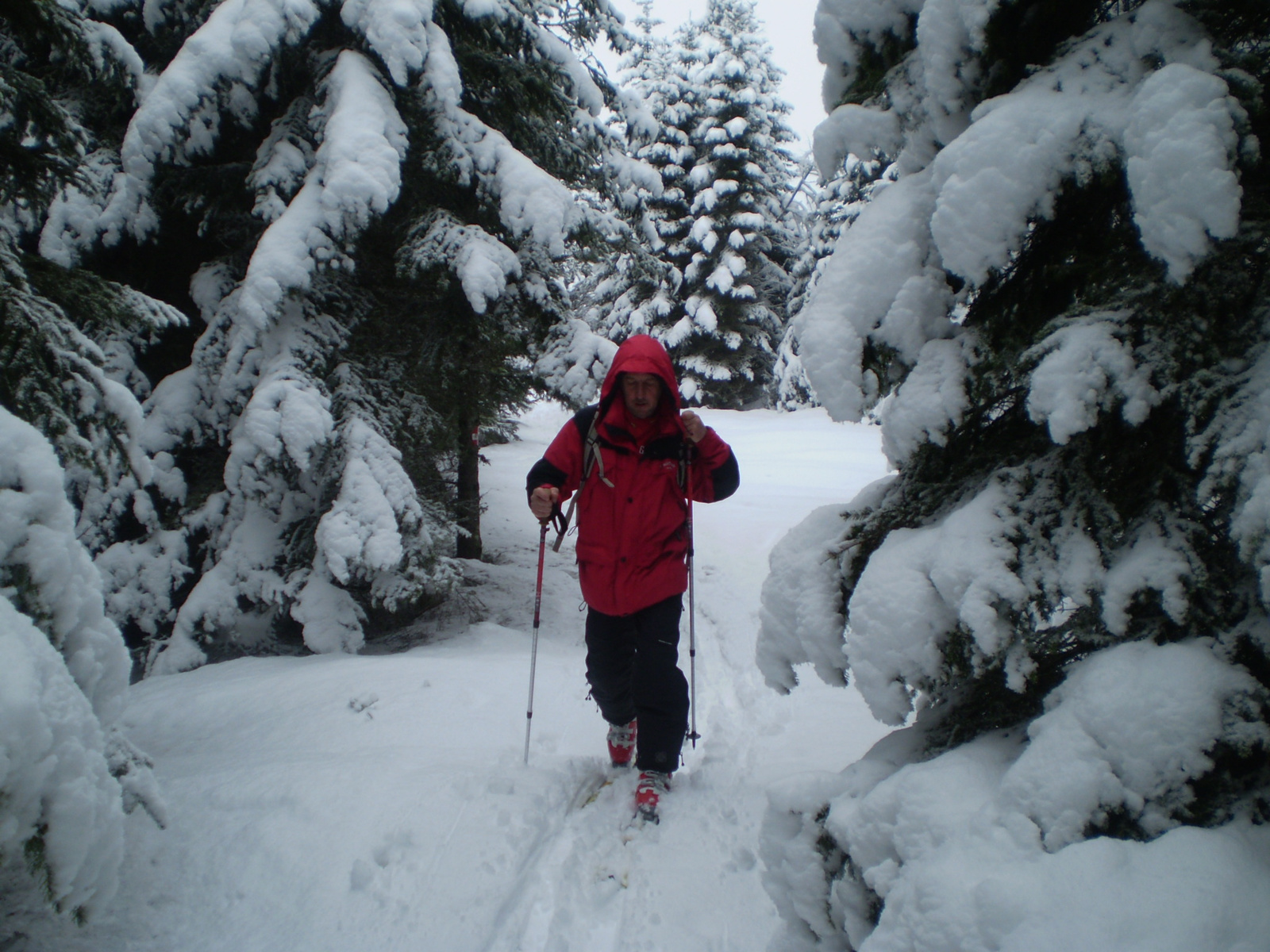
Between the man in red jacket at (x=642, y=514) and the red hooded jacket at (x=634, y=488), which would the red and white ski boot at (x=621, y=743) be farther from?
the red hooded jacket at (x=634, y=488)

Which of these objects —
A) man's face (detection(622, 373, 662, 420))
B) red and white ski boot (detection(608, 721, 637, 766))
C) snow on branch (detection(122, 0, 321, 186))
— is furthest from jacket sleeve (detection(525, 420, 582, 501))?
snow on branch (detection(122, 0, 321, 186))

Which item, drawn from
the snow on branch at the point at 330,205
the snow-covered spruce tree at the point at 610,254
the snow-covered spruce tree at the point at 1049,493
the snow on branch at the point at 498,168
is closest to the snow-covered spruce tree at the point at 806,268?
the snow-covered spruce tree at the point at 610,254

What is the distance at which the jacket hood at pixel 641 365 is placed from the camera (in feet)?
10.9

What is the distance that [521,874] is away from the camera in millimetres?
2854

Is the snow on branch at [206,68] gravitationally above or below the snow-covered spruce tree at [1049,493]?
above

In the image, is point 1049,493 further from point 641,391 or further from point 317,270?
point 317,270

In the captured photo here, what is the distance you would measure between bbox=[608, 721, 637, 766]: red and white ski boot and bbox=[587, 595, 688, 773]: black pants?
172 mm

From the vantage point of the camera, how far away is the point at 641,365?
3.30 metres

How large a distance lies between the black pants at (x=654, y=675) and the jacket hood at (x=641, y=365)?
3.50 ft

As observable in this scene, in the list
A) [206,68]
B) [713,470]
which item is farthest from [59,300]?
[713,470]

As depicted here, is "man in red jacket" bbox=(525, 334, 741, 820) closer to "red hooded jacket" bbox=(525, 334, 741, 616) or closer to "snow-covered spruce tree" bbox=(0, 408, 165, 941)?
"red hooded jacket" bbox=(525, 334, 741, 616)

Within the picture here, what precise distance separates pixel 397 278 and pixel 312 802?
4.37 m

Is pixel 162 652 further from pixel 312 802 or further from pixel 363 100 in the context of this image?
pixel 363 100

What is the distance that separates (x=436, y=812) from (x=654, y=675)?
1.17 m
